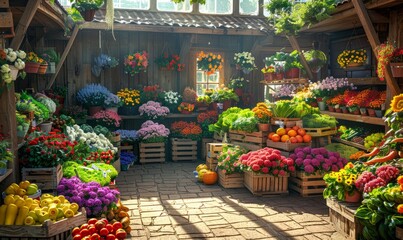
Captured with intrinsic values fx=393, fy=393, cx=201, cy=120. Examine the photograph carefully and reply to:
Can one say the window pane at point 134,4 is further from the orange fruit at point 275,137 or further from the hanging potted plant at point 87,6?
the orange fruit at point 275,137

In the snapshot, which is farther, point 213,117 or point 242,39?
point 242,39

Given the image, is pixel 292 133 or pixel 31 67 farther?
pixel 292 133

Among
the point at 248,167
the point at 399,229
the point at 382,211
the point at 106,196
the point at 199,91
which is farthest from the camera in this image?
the point at 199,91

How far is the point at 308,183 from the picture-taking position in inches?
269

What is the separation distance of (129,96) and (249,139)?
3.94 meters

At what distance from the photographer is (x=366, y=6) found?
7.09m

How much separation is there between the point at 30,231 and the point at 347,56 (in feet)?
22.9

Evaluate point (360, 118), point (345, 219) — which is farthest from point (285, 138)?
point (345, 219)

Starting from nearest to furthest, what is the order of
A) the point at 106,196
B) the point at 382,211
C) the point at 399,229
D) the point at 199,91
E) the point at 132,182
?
the point at 399,229 → the point at 382,211 → the point at 106,196 → the point at 132,182 → the point at 199,91

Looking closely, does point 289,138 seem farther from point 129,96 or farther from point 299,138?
point 129,96

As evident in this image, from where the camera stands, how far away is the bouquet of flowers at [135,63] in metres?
10.7

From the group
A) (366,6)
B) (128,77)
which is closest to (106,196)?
(366,6)

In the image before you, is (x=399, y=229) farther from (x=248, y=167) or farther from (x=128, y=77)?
(x=128, y=77)

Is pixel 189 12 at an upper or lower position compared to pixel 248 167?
upper
